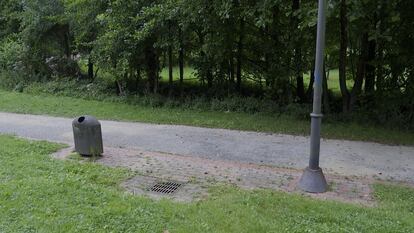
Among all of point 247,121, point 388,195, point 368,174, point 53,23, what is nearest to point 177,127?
point 247,121

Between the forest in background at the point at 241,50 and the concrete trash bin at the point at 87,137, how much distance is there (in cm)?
425

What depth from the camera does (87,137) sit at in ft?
23.0

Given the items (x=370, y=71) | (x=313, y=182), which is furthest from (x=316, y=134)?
(x=370, y=71)

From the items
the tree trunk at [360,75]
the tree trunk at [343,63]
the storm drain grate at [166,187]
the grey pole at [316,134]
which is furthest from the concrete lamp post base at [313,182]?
the tree trunk at [360,75]

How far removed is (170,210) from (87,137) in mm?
2831

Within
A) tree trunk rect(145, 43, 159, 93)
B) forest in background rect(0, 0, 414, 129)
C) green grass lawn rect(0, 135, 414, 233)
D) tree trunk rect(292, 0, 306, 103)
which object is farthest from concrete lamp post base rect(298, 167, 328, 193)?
tree trunk rect(145, 43, 159, 93)

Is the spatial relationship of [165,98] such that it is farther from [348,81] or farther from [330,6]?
[330,6]

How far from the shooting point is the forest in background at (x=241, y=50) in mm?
9938

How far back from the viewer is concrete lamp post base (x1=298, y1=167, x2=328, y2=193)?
18.6 ft

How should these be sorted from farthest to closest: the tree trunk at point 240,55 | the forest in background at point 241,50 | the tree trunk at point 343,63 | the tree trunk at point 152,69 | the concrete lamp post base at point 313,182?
the tree trunk at point 152,69
the tree trunk at point 240,55
the tree trunk at point 343,63
the forest in background at point 241,50
the concrete lamp post base at point 313,182

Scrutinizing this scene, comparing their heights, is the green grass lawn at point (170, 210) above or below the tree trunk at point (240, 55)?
below

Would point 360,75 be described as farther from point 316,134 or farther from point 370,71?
point 316,134

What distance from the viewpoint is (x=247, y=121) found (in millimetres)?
9977

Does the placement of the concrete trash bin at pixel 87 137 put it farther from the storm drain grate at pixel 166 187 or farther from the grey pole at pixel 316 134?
the grey pole at pixel 316 134
